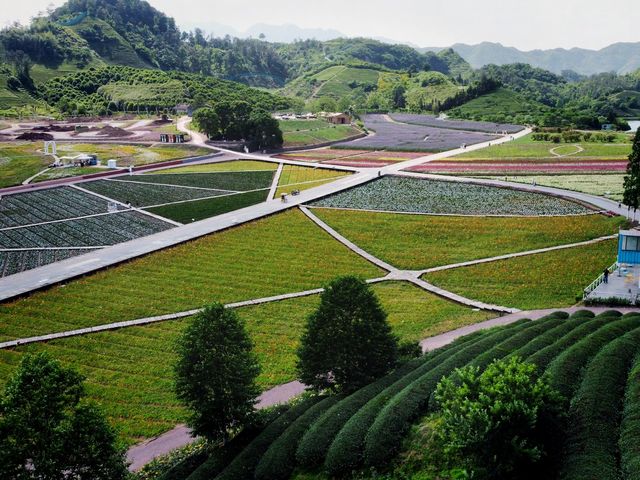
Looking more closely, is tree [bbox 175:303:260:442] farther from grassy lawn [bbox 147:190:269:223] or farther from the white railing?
grassy lawn [bbox 147:190:269:223]

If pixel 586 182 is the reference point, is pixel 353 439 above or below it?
below

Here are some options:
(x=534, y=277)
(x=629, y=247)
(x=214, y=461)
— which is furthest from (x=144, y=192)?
(x=214, y=461)

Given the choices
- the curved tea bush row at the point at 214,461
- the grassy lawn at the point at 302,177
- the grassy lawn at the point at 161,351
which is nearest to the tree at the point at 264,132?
the grassy lawn at the point at 302,177

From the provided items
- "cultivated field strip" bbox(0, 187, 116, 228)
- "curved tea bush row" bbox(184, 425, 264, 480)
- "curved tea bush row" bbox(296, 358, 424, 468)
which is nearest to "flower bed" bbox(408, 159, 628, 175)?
"cultivated field strip" bbox(0, 187, 116, 228)

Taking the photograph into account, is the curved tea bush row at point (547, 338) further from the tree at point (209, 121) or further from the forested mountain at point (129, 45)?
the forested mountain at point (129, 45)

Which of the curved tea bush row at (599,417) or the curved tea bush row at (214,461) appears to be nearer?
the curved tea bush row at (599,417)

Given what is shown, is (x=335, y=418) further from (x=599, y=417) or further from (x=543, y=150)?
(x=543, y=150)
